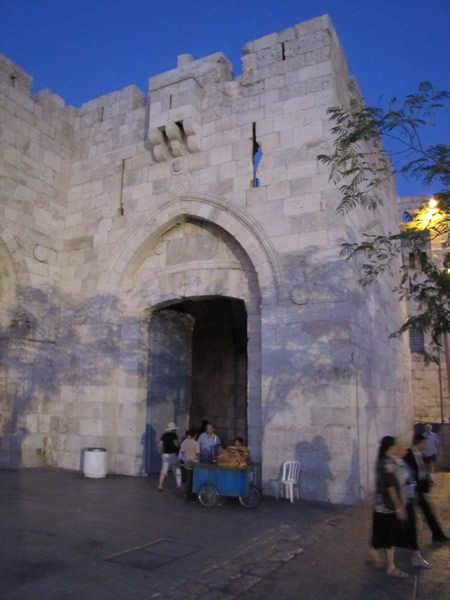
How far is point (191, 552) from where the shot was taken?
15.1 ft

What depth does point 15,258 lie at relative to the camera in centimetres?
984

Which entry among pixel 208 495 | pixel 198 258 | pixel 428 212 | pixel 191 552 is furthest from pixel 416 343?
pixel 191 552

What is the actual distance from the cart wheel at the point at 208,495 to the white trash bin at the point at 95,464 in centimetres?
273

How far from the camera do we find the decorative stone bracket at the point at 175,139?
938 cm

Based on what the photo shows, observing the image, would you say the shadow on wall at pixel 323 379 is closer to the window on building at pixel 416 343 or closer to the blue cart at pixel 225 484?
the blue cart at pixel 225 484

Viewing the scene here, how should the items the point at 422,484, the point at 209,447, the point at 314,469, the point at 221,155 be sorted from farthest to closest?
the point at 221,155 → the point at 209,447 → the point at 314,469 → the point at 422,484

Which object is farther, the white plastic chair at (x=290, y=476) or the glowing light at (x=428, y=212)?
the white plastic chair at (x=290, y=476)

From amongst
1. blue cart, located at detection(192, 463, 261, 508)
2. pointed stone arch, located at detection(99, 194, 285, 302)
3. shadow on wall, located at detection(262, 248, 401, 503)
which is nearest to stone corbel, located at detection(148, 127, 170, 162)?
pointed stone arch, located at detection(99, 194, 285, 302)

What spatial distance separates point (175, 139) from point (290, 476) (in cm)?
653

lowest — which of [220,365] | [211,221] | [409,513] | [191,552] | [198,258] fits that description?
[191,552]

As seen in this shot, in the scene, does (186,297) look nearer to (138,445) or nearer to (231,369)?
(138,445)

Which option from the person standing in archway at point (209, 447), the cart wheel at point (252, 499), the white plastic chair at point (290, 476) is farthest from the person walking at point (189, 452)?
the white plastic chair at point (290, 476)

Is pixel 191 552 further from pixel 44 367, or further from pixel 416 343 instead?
pixel 416 343

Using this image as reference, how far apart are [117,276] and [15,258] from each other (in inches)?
81.8
